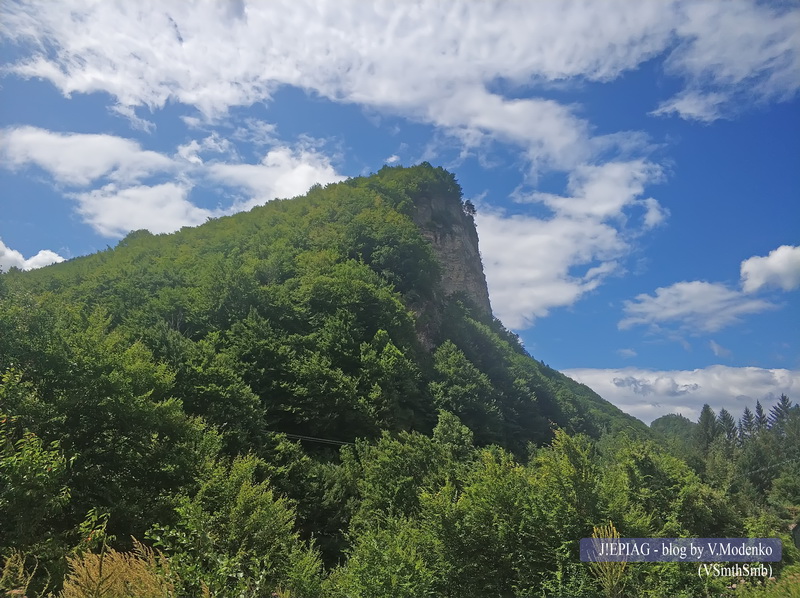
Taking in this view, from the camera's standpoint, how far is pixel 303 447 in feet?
125

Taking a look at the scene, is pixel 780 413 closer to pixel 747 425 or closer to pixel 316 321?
pixel 747 425

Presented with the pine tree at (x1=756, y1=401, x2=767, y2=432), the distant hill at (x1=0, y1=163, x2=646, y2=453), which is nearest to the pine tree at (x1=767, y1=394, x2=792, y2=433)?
the pine tree at (x1=756, y1=401, x2=767, y2=432)

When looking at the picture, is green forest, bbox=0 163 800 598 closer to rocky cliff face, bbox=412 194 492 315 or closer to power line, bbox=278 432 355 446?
power line, bbox=278 432 355 446

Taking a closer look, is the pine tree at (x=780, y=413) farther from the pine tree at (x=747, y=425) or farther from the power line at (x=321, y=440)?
the power line at (x=321, y=440)

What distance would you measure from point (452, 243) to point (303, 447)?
54.1m

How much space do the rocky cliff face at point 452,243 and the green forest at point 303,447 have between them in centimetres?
1144

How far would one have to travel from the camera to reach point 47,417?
19.0m

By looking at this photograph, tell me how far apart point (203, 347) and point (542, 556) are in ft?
82.8

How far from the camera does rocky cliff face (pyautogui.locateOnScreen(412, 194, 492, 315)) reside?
268 feet

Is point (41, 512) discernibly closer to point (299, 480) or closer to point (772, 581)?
point (299, 480)

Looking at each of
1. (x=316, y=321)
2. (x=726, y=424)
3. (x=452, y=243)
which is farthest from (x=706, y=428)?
(x=316, y=321)

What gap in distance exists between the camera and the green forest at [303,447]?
1378cm

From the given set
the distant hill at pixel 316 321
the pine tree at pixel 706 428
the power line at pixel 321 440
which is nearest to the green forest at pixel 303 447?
the distant hill at pixel 316 321

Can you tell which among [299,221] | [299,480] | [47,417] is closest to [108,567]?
[47,417]
